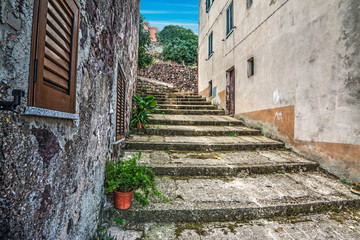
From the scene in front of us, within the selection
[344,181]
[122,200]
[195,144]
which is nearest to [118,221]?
[122,200]

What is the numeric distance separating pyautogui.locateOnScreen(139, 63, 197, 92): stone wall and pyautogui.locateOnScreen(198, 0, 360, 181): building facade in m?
5.94

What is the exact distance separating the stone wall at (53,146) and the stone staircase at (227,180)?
0.75 meters

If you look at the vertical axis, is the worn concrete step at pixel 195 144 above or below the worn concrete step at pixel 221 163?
above

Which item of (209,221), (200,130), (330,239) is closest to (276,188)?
(330,239)

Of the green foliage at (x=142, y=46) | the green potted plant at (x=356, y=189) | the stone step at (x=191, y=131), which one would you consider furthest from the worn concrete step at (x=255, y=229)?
the green foliage at (x=142, y=46)

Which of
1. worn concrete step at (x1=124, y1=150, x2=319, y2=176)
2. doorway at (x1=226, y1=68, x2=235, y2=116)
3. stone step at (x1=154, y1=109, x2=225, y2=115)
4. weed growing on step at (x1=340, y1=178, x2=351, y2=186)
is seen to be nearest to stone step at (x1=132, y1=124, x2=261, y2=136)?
worn concrete step at (x1=124, y1=150, x2=319, y2=176)

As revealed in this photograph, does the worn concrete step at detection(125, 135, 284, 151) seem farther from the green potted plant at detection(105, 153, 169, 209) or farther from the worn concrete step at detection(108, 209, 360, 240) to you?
the worn concrete step at detection(108, 209, 360, 240)

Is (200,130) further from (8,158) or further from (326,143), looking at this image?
(8,158)

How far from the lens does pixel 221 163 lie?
3186mm

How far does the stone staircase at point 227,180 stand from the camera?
2.12 metres

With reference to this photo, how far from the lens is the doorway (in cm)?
664

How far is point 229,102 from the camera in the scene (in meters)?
6.79

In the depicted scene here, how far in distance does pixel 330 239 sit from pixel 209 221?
118 centimetres

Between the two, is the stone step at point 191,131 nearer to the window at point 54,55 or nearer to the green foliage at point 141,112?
the green foliage at point 141,112
